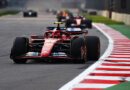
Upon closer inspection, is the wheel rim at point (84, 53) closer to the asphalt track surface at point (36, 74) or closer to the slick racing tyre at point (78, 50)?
the slick racing tyre at point (78, 50)

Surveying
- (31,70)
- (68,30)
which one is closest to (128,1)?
(68,30)

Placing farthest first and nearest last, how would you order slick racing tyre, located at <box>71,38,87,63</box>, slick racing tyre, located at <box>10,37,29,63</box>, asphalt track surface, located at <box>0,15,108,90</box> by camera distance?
slick racing tyre, located at <box>10,37,29,63</box>, slick racing tyre, located at <box>71,38,87,63</box>, asphalt track surface, located at <box>0,15,108,90</box>

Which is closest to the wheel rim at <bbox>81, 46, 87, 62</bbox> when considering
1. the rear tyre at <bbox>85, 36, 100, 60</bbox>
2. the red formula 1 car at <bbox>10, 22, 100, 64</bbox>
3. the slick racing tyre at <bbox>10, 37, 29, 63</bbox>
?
the red formula 1 car at <bbox>10, 22, 100, 64</bbox>

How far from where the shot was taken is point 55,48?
49.1ft

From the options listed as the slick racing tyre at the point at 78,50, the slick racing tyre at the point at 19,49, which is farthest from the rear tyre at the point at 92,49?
the slick racing tyre at the point at 19,49

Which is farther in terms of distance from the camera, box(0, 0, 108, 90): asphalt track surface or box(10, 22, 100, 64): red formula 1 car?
box(10, 22, 100, 64): red formula 1 car

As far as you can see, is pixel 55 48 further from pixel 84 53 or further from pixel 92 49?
pixel 92 49

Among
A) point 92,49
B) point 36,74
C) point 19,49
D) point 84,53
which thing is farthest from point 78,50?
point 36,74

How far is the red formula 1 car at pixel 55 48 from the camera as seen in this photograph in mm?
14549

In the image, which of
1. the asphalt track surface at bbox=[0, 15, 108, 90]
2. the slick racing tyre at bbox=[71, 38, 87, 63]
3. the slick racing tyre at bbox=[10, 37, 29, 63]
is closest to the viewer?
the asphalt track surface at bbox=[0, 15, 108, 90]

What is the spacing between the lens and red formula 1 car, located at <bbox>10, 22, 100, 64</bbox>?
14549 mm

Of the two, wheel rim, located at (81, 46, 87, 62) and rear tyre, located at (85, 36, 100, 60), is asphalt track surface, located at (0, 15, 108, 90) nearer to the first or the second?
wheel rim, located at (81, 46, 87, 62)

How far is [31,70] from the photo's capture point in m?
12.9

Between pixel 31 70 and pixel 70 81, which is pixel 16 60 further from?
pixel 70 81
